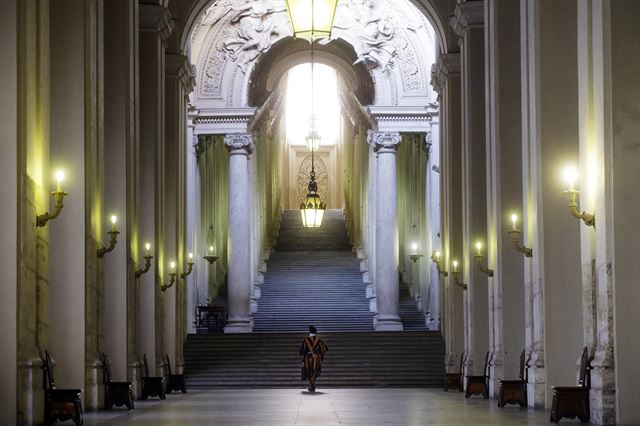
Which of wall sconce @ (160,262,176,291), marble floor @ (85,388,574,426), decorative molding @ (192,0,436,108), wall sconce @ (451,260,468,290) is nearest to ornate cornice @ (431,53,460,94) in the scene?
wall sconce @ (451,260,468,290)

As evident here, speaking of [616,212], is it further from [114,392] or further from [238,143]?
[238,143]

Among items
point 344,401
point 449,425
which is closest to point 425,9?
point 344,401

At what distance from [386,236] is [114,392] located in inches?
831

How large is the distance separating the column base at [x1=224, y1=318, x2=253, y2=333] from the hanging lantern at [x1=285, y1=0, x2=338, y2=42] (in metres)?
21.4

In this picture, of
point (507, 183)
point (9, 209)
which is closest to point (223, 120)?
point (507, 183)

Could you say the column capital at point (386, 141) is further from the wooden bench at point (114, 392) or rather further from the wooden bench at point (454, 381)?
the wooden bench at point (114, 392)

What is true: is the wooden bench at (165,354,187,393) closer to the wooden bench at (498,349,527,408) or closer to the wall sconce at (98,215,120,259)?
the wall sconce at (98,215,120,259)

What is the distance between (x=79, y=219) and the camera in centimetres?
1911

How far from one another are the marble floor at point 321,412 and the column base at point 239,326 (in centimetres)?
1347

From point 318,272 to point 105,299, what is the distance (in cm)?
2553

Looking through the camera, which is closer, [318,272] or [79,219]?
[79,219]

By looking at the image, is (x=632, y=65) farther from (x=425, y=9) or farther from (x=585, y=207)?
(x=425, y=9)

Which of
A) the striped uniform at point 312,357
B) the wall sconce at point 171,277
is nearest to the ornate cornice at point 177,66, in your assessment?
the wall sconce at point 171,277

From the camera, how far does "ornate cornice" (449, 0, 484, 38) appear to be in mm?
26641
